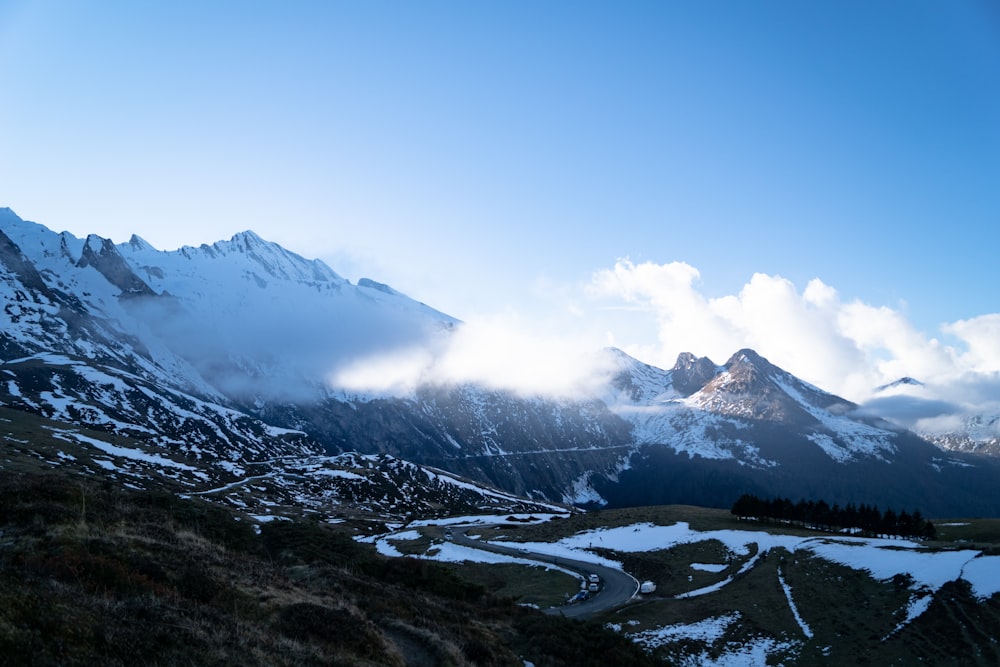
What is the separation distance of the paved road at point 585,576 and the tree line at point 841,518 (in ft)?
132

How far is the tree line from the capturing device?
84.1 meters

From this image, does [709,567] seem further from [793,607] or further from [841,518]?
[841,518]

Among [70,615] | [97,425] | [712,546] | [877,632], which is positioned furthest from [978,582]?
[97,425]

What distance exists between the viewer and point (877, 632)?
1570 inches

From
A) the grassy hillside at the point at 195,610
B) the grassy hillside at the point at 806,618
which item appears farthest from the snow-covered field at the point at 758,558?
the grassy hillside at the point at 195,610

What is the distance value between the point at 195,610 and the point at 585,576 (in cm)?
5820

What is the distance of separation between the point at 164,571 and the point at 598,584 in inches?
2082

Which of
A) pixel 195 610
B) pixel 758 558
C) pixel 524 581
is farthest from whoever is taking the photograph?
pixel 524 581

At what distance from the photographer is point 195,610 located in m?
15.9

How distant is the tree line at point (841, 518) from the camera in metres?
84.1

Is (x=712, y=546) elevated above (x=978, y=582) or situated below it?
below

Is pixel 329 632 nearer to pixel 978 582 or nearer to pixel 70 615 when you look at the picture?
pixel 70 615

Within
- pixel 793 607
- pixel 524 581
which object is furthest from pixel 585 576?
pixel 793 607

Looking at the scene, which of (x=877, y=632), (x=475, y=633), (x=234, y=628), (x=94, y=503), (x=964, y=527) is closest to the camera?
(x=234, y=628)
